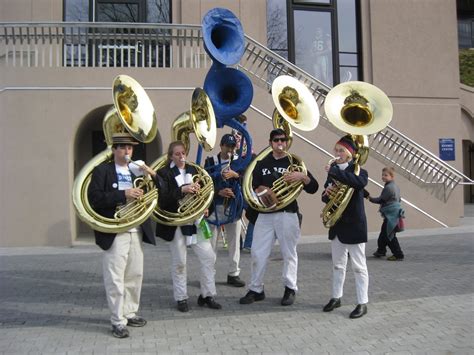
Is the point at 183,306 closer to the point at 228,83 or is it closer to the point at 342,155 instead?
the point at 342,155

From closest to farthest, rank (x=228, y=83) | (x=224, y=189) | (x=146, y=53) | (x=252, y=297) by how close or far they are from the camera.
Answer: (x=252, y=297) < (x=224, y=189) < (x=228, y=83) < (x=146, y=53)

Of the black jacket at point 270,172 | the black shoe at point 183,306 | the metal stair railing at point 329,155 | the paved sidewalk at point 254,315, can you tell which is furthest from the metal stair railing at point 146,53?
the black shoe at point 183,306

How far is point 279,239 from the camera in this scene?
565 cm

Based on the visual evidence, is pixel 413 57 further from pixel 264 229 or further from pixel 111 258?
pixel 111 258

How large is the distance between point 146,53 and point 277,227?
718 centimetres

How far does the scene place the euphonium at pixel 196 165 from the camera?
518 cm

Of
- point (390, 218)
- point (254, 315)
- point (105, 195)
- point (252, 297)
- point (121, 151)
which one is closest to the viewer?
point (105, 195)

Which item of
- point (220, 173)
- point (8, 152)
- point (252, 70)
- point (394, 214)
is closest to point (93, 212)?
point (220, 173)

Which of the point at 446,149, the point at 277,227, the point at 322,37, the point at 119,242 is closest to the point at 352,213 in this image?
the point at 277,227

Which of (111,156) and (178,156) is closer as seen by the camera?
(111,156)

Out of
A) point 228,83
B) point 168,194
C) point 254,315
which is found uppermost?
point 228,83

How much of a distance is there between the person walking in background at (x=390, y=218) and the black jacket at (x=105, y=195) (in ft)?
16.7

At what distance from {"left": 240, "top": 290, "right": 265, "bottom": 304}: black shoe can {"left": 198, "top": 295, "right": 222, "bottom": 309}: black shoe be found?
32 cm

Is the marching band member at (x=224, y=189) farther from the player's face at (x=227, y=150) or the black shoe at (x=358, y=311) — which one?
the black shoe at (x=358, y=311)
